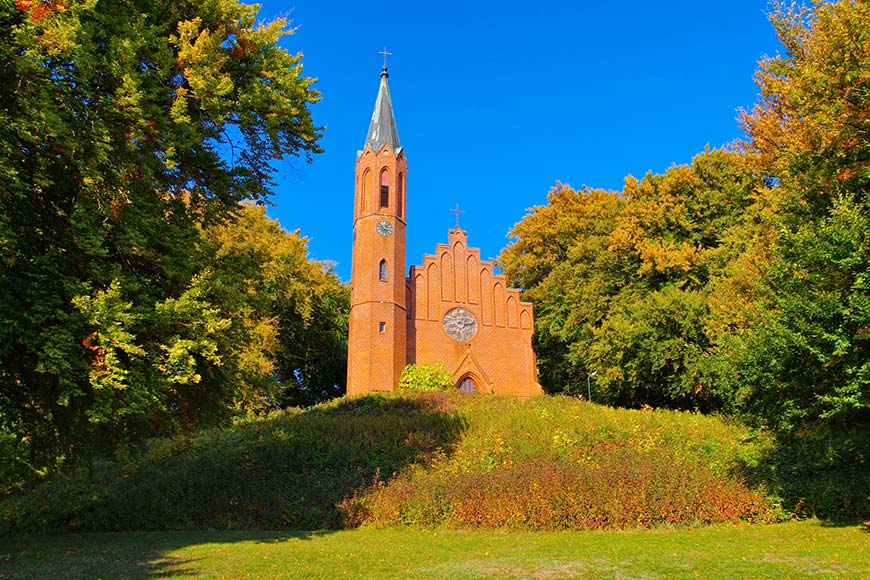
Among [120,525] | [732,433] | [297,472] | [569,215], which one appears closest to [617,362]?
[732,433]

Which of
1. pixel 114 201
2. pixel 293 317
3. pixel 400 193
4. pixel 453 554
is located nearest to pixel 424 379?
pixel 293 317

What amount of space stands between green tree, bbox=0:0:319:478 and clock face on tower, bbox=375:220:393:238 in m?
21.7

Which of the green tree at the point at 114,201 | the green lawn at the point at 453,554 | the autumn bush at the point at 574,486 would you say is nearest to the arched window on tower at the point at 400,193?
the autumn bush at the point at 574,486

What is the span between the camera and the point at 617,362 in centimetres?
2905

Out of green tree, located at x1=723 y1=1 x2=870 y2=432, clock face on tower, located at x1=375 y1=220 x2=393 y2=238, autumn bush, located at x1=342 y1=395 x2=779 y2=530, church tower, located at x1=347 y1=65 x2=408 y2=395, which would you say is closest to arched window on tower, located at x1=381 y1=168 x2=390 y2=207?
church tower, located at x1=347 y1=65 x2=408 y2=395

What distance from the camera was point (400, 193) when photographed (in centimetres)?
3584

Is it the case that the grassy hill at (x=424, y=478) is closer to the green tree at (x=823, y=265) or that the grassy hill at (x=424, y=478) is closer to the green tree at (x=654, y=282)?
the green tree at (x=823, y=265)

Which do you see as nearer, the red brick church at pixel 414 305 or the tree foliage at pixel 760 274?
the tree foliage at pixel 760 274

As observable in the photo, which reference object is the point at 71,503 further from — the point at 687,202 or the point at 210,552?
the point at 687,202

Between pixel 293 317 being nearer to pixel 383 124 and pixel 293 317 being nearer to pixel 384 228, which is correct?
pixel 384 228

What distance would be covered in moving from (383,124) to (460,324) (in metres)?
12.6

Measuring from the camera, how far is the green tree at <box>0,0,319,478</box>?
8.97 m

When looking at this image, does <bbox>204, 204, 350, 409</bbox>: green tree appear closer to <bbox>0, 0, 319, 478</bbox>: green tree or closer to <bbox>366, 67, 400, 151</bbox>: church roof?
<bbox>366, 67, 400, 151</bbox>: church roof

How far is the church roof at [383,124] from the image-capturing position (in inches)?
1426
